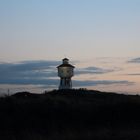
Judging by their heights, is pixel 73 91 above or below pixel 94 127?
above

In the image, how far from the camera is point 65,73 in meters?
68.2

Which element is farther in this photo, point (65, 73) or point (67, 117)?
point (65, 73)

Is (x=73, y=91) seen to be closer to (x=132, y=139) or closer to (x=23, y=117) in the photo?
(x=23, y=117)

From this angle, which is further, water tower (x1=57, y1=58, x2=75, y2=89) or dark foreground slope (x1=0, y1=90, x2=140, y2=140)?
water tower (x1=57, y1=58, x2=75, y2=89)

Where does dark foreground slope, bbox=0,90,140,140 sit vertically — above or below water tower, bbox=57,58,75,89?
below

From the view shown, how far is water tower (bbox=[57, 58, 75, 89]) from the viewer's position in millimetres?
68125

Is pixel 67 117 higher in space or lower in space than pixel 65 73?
lower

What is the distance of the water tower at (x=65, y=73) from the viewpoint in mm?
68125

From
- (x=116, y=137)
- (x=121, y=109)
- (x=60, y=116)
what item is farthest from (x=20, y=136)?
(x=121, y=109)

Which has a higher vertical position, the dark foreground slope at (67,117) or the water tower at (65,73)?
the water tower at (65,73)

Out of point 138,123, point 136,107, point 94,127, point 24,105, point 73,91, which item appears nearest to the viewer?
point 94,127

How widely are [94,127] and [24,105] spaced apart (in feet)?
21.4

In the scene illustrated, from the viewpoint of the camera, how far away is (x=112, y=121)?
3100 centimetres

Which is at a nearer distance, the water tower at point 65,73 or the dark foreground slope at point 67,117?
the dark foreground slope at point 67,117
